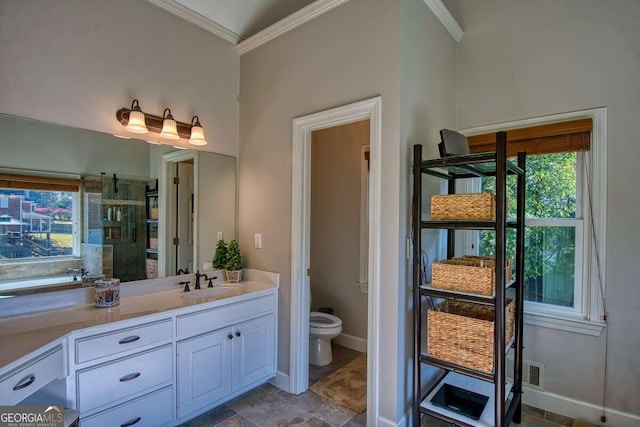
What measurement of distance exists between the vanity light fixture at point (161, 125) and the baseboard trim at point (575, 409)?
3.09 m

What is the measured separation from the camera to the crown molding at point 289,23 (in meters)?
2.29

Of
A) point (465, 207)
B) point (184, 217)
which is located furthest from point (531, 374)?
point (184, 217)

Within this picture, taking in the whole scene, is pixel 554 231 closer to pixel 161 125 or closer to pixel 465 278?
pixel 465 278

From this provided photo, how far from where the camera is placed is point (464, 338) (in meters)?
1.80

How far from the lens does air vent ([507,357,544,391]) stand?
2334 mm

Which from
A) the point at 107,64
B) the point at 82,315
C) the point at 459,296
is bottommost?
the point at 82,315

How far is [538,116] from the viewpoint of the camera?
231cm

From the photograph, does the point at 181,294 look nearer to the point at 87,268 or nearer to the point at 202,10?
the point at 87,268

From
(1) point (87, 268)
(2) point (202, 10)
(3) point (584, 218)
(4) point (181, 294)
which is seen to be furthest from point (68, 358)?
(3) point (584, 218)

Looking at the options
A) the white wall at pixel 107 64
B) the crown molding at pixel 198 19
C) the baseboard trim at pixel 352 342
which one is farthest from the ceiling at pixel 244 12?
the baseboard trim at pixel 352 342

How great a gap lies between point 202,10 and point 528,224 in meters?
3.00

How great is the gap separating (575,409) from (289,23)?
338 centimetres

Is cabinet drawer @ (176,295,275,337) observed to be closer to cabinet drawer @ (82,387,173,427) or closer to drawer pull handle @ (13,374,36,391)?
cabinet drawer @ (82,387,173,427)

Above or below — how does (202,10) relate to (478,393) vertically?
above
